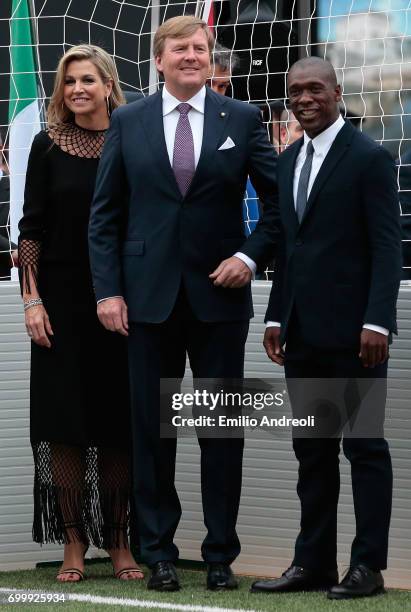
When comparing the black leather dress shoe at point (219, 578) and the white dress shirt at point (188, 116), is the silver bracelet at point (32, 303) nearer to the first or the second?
the white dress shirt at point (188, 116)

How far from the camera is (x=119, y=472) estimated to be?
5961mm

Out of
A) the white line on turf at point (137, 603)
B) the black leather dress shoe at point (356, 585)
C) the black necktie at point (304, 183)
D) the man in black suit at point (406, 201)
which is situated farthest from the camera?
the man in black suit at point (406, 201)

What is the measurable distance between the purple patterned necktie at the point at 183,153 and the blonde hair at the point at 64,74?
497mm

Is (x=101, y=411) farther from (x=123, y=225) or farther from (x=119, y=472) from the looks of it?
(x=123, y=225)

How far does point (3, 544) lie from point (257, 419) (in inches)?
51.3

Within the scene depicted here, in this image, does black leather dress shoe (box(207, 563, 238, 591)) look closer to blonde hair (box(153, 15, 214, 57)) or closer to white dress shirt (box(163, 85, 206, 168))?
white dress shirt (box(163, 85, 206, 168))

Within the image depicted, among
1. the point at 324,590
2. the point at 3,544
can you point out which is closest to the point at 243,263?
the point at 324,590

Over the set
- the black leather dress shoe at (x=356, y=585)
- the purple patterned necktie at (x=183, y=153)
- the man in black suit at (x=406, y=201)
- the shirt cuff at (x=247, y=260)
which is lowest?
the black leather dress shoe at (x=356, y=585)

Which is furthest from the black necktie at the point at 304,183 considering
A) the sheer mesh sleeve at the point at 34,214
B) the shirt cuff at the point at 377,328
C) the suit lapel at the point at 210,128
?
the sheer mesh sleeve at the point at 34,214

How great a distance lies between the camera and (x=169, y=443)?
5617mm

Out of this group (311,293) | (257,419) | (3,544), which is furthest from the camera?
(3,544)

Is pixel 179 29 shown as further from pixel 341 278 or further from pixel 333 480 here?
pixel 333 480

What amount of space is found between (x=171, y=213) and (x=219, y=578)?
1.34 metres

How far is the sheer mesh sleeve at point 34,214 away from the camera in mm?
5852
